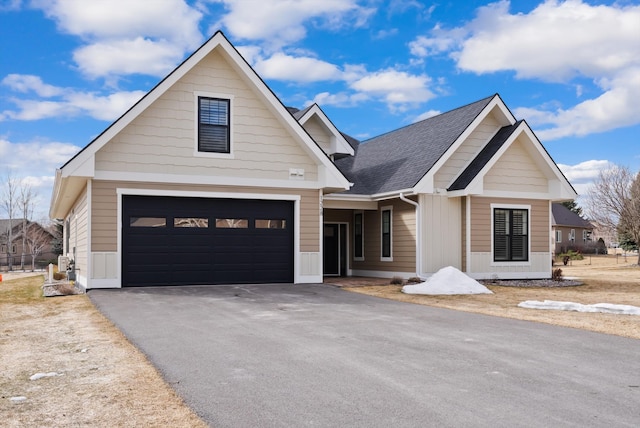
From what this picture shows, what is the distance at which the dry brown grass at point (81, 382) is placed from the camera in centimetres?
498

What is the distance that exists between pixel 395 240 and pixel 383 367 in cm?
1393

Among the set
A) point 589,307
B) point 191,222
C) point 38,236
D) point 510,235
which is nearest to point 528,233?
point 510,235

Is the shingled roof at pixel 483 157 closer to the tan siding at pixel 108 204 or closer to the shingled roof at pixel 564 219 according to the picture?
the tan siding at pixel 108 204

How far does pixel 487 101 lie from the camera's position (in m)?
20.5

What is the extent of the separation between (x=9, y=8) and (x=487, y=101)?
1513cm

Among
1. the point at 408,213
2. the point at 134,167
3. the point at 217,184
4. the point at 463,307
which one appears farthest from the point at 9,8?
the point at 463,307

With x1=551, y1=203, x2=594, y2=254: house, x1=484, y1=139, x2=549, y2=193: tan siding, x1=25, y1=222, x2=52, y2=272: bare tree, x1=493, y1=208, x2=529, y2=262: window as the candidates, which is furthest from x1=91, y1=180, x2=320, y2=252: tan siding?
x1=25, y1=222, x2=52, y2=272: bare tree

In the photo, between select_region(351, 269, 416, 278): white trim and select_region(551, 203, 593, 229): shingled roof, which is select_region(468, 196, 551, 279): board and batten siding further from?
select_region(551, 203, 593, 229): shingled roof

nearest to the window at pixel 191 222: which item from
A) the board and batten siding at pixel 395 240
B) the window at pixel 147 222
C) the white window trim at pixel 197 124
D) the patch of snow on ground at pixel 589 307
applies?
the window at pixel 147 222

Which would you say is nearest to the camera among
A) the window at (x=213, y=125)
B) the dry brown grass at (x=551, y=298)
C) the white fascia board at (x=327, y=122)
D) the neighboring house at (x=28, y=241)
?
the dry brown grass at (x=551, y=298)

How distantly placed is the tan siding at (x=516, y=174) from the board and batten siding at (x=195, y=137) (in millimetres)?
6490

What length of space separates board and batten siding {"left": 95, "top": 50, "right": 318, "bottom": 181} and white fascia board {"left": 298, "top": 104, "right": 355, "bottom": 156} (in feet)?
13.6

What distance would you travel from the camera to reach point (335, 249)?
23.3 m

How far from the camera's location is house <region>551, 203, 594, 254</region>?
56.5m
